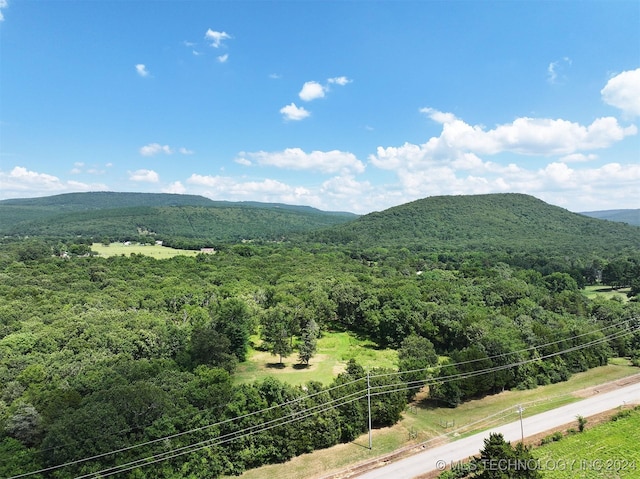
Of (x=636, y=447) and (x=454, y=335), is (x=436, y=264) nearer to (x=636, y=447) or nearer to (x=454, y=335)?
(x=454, y=335)

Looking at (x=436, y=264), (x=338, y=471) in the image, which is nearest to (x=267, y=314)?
(x=338, y=471)

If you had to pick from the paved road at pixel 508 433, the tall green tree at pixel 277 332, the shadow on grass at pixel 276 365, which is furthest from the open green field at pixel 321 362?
the paved road at pixel 508 433

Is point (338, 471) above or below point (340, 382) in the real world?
below

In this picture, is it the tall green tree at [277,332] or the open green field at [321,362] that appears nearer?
the open green field at [321,362]

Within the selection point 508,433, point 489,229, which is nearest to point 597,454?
point 508,433

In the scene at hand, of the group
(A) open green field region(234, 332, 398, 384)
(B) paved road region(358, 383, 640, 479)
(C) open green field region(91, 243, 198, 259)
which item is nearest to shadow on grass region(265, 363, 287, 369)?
(A) open green field region(234, 332, 398, 384)

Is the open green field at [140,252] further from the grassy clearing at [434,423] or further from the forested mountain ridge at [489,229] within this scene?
the grassy clearing at [434,423]
